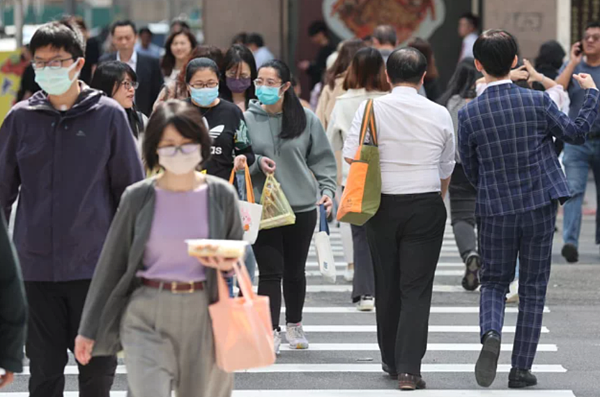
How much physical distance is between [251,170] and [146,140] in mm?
3104

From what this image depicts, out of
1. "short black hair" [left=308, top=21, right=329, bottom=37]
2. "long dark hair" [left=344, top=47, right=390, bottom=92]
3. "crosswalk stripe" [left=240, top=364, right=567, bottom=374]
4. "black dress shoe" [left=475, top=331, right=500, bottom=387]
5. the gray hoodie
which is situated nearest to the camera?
"black dress shoe" [left=475, top=331, right=500, bottom=387]

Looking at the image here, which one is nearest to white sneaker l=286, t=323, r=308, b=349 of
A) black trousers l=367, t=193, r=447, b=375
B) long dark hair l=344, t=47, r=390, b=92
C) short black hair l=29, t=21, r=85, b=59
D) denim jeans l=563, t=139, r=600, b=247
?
black trousers l=367, t=193, r=447, b=375

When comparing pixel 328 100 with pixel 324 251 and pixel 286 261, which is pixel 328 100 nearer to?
pixel 324 251

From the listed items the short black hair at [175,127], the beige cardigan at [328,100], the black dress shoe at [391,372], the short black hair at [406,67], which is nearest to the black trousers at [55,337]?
the short black hair at [175,127]

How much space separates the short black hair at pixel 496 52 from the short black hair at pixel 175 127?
8.18 feet

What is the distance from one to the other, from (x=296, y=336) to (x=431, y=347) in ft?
2.95

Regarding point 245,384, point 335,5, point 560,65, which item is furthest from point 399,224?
point 335,5

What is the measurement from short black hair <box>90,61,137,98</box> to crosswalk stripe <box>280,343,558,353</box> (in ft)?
6.67

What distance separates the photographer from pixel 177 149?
16.5 ft

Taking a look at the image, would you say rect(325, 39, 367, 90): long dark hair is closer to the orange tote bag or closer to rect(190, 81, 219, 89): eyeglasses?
rect(190, 81, 219, 89): eyeglasses

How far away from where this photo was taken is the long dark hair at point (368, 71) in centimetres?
967

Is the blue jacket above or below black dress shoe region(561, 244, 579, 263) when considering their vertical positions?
above

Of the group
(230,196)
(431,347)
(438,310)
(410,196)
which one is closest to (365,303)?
(438,310)

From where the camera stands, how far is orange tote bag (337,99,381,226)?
7.28m
